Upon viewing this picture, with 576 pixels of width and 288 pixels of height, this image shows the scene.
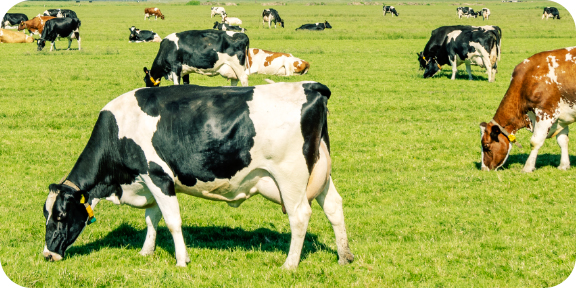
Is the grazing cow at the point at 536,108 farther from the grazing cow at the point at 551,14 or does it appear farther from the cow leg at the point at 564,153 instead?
the grazing cow at the point at 551,14

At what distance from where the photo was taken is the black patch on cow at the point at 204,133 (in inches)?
262

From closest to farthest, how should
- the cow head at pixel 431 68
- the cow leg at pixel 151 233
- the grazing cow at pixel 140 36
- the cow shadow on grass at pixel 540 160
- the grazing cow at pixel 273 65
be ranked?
the cow leg at pixel 151 233 < the cow shadow on grass at pixel 540 160 < the cow head at pixel 431 68 < the grazing cow at pixel 273 65 < the grazing cow at pixel 140 36

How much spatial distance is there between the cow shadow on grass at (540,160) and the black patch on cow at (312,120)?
6.48 metres

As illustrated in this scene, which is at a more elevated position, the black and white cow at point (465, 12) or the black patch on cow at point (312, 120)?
the black patch on cow at point (312, 120)

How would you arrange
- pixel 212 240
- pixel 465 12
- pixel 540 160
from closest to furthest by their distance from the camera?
1. pixel 212 240
2. pixel 540 160
3. pixel 465 12

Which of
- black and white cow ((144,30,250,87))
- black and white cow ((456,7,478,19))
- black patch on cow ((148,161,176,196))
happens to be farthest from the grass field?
black and white cow ((456,7,478,19))

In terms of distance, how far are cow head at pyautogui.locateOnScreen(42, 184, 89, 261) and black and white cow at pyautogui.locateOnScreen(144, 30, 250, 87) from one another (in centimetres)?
1221

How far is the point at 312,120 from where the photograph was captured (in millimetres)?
6676

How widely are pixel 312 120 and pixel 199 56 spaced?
1319 cm

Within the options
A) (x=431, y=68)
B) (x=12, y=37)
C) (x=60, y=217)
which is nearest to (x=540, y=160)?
(x=60, y=217)

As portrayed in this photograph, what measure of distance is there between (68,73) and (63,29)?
13442 mm

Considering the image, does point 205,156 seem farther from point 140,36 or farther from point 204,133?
point 140,36

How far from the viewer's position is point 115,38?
4062cm

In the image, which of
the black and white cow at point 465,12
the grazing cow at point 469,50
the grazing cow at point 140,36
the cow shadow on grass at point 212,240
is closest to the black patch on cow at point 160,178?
the cow shadow on grass at point 212,240
